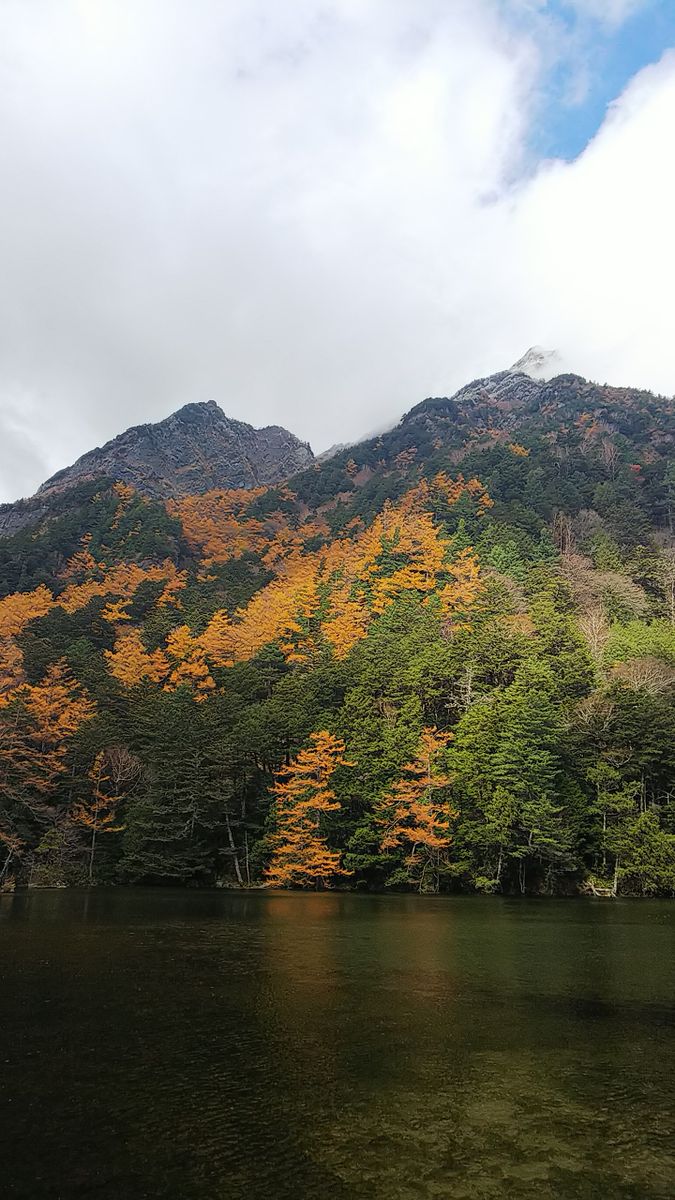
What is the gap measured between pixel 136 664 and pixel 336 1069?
1859 inches

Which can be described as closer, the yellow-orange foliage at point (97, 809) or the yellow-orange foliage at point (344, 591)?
the yellow-orange foliage at point (97, 809)

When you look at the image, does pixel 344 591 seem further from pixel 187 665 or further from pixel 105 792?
pixel 105 792

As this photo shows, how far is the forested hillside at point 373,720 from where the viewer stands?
35.1m

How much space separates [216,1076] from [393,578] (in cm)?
5005

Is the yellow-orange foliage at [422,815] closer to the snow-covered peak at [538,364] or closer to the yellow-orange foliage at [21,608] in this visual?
the yellow-orange foliage at [21,608]

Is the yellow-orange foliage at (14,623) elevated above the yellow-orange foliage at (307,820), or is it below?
above

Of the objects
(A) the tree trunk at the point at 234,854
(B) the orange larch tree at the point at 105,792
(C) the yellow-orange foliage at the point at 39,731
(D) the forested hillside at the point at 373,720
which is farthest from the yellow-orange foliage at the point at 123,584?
(A) the tree trunk at the point at 234,854

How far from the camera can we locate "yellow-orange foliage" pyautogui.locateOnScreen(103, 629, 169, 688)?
2053 inches

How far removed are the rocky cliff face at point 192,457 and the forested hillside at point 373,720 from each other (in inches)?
2930

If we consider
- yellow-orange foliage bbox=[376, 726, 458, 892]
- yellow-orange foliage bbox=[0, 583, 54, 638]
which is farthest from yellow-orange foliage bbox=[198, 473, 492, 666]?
yellow-orange foliage bbox=[0, 583, 54, 638]

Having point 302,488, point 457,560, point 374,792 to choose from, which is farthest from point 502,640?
point 302,488

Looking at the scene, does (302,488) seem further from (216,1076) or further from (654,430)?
(216,1076)

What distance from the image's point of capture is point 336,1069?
359 inches

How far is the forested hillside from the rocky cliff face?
244 feet
